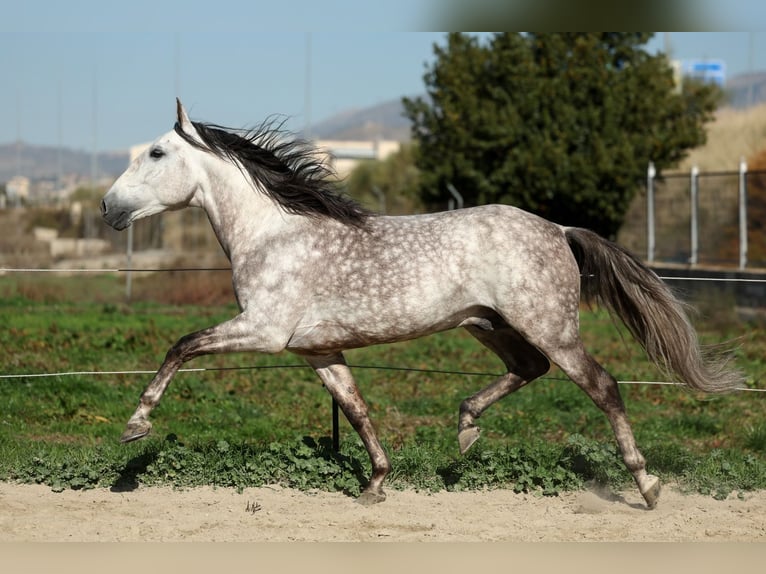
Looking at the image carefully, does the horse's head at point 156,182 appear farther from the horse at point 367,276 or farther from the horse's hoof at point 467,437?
the horse's hoof at point 467,437

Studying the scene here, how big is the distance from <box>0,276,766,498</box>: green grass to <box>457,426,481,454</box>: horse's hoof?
0.32 m

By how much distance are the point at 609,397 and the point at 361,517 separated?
5.07 feet

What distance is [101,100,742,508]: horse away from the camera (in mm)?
5578

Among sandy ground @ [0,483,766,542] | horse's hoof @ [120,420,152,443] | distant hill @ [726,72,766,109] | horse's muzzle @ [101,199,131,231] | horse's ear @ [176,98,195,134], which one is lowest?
sandy ground @ [0,483,766,542]

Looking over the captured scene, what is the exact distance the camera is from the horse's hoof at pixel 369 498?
233 inches

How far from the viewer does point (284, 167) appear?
6.01m

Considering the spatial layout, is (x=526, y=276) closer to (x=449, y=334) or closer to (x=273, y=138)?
(x=273, y=138)

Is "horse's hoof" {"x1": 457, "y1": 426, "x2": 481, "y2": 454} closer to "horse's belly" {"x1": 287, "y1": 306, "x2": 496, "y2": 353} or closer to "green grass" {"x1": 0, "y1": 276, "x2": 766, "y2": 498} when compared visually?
"green grass" {"x1": 0, "y1": 276, "x2": 766, "y2": 498}

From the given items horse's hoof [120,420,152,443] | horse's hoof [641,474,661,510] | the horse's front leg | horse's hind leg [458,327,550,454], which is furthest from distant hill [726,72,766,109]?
horse's hoof [120,420,152,443]

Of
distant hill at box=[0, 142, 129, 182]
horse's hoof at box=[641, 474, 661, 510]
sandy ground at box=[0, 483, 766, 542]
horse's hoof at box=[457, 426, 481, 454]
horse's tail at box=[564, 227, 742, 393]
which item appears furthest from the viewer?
distant hill at box=[0, 142, 129, 182]

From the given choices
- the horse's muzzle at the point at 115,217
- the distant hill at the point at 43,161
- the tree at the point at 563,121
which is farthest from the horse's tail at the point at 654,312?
the distant hill at the point at 43,161

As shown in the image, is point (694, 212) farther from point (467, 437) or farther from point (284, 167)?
point (284, 167)

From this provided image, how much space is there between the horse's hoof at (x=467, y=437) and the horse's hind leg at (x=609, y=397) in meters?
0.73

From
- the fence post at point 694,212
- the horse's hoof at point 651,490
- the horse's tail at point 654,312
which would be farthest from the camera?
the fence post at point 694,212
